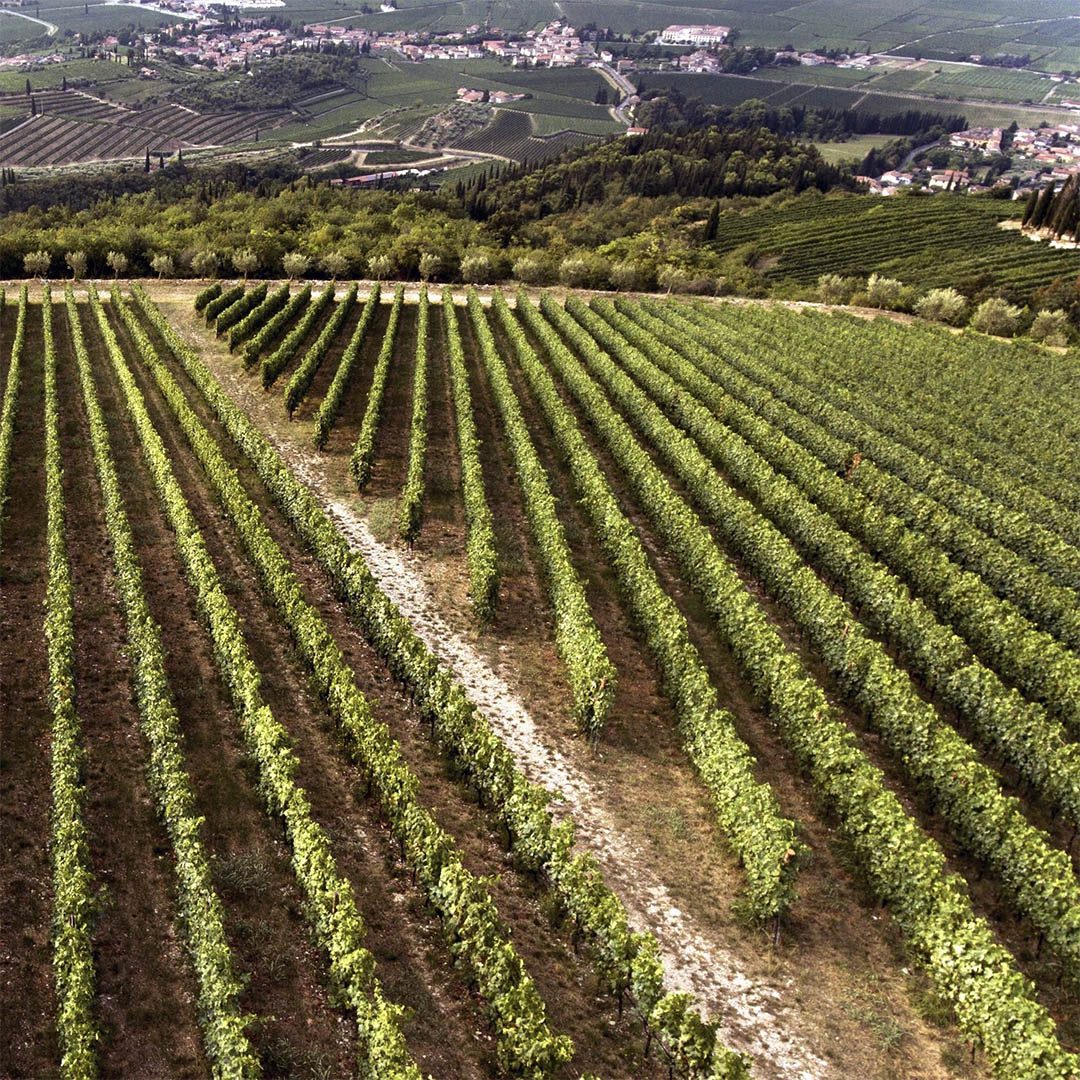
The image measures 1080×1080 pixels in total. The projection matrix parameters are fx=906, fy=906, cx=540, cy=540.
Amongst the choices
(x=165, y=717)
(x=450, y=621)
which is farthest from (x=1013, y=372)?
(x=165, y=717)

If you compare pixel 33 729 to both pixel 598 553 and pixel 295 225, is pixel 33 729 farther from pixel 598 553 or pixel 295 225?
pixel 295 225

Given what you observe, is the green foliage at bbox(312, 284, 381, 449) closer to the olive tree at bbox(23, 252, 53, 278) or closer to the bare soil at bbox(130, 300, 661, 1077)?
the bare soil at bbox(130, 300, 661, 1077)

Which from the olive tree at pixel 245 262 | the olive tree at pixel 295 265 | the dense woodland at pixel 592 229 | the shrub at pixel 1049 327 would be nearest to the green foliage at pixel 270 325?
the olive tree at pixel 295 265

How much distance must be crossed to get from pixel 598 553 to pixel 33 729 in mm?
→ 20554

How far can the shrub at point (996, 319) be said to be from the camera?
75.5m

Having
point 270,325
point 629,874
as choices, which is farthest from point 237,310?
point 629,874

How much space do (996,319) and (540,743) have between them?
67257 mm

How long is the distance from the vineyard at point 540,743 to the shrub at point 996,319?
105 ft

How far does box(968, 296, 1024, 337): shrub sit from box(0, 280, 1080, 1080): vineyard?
31.9 meters

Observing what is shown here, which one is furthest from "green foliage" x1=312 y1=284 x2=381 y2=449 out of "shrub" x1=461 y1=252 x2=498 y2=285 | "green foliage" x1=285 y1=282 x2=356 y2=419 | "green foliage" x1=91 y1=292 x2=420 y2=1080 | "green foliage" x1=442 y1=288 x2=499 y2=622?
"shrub" x1=461 y1=252 x2=498 y2=285

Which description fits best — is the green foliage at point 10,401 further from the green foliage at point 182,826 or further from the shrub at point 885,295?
the shrub at point 885,295

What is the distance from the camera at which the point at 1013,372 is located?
59281 mm

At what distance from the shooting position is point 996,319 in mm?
75625

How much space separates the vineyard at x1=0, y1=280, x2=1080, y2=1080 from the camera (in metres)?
17.4
